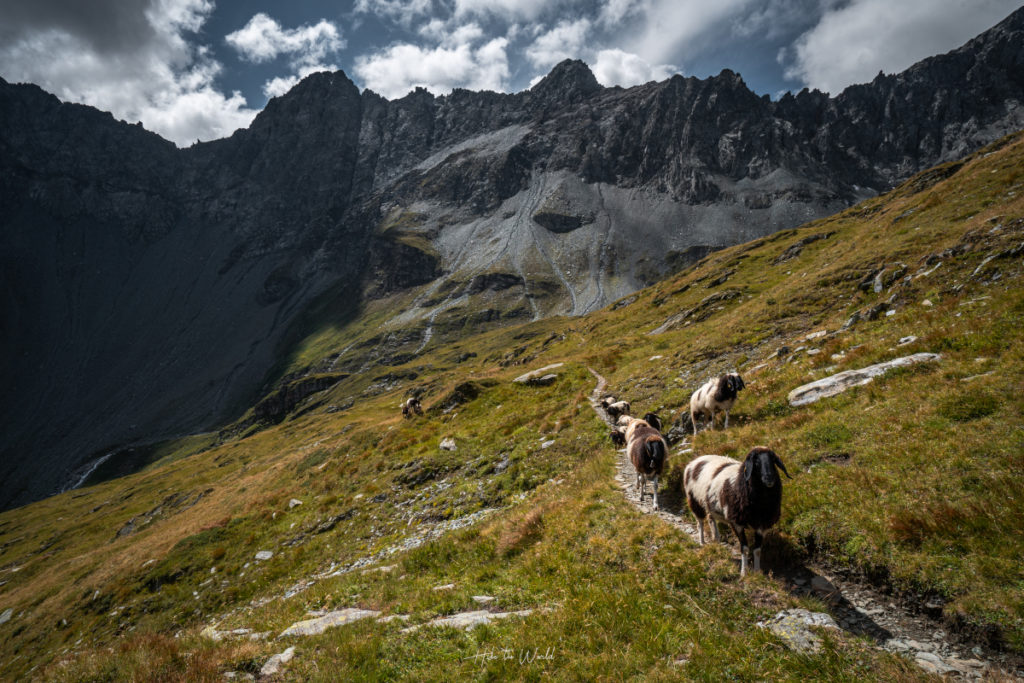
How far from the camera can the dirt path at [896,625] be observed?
5938 mm

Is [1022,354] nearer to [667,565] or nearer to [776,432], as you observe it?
[776,432]

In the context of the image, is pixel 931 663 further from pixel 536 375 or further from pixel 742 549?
pixel 536 375

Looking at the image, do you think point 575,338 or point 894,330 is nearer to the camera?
point 894,330

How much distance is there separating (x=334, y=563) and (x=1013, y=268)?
32878 millimetres

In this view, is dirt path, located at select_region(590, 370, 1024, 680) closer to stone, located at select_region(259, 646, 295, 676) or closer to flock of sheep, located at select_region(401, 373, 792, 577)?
flock of sheep, located at select_region(401, 373, 792, 577)

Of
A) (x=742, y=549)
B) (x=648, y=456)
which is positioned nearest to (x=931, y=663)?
(x=742, y=549)

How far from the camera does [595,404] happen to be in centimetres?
2758

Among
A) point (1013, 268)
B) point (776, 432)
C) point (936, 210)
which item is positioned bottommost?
point (776, 432)

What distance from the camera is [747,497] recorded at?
9320mm

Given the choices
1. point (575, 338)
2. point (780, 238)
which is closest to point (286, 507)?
point (575, 338)

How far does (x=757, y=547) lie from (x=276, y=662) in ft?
35.1

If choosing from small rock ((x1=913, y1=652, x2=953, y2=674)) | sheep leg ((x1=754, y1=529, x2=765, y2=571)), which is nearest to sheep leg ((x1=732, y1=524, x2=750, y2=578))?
sheep leg ((x1=754, y1=529, x2=765, y2=571))

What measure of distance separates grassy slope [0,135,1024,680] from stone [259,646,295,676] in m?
0.33

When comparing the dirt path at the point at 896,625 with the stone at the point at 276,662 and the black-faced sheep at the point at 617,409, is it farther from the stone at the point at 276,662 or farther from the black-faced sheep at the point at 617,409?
the black-faced sheep at the point at 617,409
